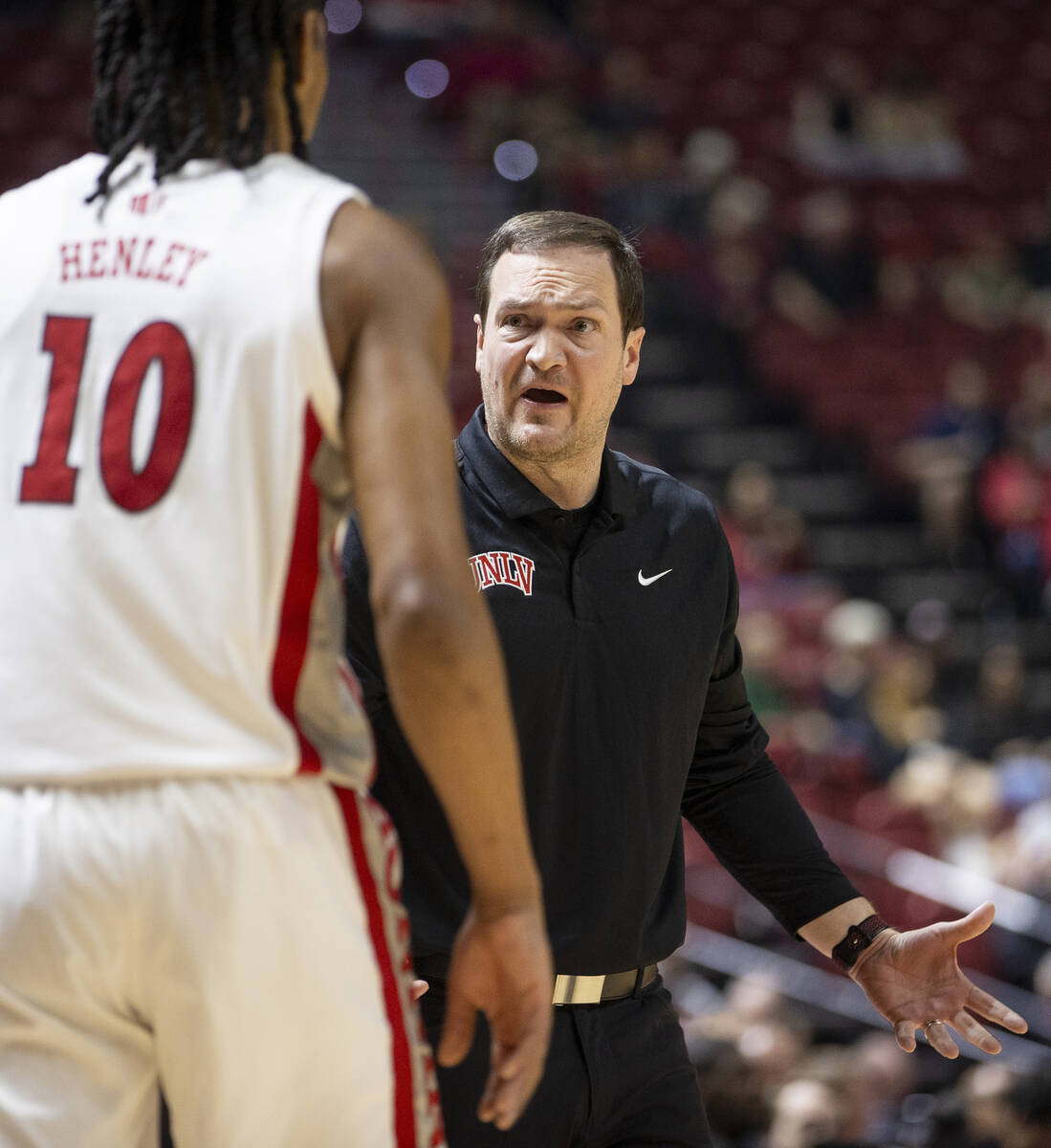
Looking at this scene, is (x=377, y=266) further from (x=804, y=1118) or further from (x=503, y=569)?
(x=804, y=1118)

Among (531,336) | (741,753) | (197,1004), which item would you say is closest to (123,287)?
(197,1004)

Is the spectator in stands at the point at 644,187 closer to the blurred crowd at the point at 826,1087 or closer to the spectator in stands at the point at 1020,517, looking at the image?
the spectator in stands at the point at 1020,517

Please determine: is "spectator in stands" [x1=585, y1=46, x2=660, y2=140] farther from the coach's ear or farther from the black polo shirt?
the black polo shirt

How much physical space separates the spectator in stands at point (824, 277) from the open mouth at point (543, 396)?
974 cm

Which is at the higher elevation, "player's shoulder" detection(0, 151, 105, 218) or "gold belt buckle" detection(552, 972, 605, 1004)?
"player's shoulder" detection(0, 151, 105, 218)

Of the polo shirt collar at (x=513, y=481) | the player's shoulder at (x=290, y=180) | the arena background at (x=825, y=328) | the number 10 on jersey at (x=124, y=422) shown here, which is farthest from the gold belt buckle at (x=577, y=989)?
the arena background at (x=825, y=328)

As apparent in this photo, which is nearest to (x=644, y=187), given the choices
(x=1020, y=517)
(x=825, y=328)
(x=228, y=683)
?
(x=825, y=328)

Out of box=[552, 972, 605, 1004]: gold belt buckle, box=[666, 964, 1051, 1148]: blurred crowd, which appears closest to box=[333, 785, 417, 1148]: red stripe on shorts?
box=[552, 972, 605, 1004]: gold belt buckle

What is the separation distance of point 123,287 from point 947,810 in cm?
704

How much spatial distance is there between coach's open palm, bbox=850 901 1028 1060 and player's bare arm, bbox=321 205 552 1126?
4.24 ft

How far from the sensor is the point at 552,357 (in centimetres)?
303

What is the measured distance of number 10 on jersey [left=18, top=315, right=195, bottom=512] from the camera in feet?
5.94

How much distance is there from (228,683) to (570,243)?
1.56 metres

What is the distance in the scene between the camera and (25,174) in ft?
39.4
